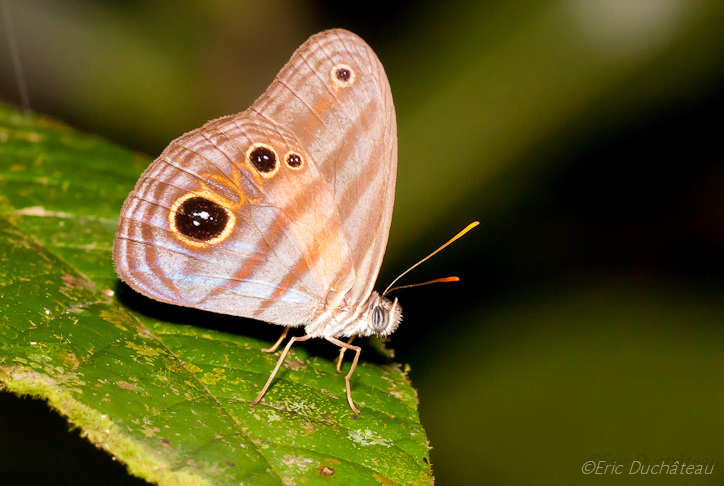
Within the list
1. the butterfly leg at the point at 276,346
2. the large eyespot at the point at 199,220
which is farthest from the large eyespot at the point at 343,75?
the butterfly leg at the point at 276,346

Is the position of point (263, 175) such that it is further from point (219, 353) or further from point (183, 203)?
point (219, 353)

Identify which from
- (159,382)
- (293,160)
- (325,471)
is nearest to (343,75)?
(293,160)

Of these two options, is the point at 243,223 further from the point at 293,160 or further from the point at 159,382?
the point at 159,382

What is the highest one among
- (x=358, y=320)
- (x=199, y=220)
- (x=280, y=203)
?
(x=280, y=203)

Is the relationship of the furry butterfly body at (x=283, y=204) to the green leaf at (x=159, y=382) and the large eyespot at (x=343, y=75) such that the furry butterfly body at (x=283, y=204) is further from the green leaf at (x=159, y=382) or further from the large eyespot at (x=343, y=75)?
the green leaf at (x=159, y=382)

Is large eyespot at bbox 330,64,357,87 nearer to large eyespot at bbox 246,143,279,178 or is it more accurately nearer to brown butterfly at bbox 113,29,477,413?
brown butterfly at bbox 113,29,477,413

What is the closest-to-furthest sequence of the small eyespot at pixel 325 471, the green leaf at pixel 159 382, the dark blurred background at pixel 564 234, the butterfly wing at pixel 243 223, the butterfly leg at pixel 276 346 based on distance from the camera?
the green leaf at pixel 159 382
the small eyespot at pixel 325 471
the butterfly wing at pixel 243 223
the butterfly leg at pixel 276 346
the dark blurred background at pixel 564 234
